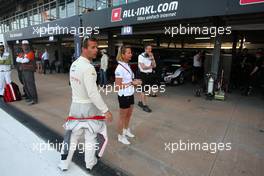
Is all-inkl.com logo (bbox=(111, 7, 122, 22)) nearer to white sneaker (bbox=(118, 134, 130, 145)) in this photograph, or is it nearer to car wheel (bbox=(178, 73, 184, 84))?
car wheel (bbox=(178, 73, 184, 84))

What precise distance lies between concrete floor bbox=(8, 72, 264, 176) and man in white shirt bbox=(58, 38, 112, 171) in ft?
1.88

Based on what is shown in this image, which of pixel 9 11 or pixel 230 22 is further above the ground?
pixel 9 11

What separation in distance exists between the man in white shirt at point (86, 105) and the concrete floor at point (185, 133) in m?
0.57

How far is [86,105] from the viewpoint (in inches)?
92.6

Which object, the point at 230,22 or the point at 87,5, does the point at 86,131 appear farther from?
the point at 87,5

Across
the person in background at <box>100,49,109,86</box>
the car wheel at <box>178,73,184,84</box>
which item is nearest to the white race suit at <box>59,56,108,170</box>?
the person in background at <box>100,49,109,86</box>

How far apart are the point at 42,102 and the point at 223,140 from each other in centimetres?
503

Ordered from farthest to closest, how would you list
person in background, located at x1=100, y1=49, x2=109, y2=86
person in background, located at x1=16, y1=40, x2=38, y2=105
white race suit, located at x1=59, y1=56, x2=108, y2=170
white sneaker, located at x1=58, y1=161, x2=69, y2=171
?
person in background, located at x1=100, y1=49, x2=109, y2=86, person in background, located at x1=16, y1=40, x2=38, y2=105, white sneaker, located at x1=58, y1=161, x2=69, y2=171, white race suit, located at x1=59, y1=56, x2=108, y2=170

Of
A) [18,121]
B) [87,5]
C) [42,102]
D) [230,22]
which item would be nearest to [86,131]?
[18,121]

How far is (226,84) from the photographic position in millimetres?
7098

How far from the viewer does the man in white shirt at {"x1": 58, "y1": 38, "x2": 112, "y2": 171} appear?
88.1 inches

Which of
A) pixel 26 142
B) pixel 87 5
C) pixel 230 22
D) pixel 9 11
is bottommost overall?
pixel 26 142

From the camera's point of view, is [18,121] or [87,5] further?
[87,5]

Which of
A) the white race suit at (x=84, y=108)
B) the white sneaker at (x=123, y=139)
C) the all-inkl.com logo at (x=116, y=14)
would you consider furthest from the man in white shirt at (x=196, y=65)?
the white race suit at (x=84, y=108)
